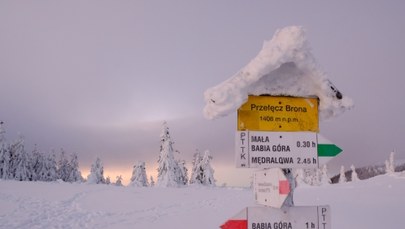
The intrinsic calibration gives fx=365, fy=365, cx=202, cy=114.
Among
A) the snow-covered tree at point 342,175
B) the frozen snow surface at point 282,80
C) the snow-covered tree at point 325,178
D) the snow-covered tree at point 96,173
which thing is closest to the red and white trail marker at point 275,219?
the frozen snow surface at point 282,80

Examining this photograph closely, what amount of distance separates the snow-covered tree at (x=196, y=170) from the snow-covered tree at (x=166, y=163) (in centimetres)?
878

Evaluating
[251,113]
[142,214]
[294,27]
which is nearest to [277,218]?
[251,113]

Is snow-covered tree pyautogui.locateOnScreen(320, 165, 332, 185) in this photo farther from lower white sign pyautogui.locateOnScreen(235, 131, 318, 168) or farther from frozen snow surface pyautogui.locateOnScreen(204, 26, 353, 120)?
lower white sign pyautogui.locateOnScreen(235, 131, 318, 168)

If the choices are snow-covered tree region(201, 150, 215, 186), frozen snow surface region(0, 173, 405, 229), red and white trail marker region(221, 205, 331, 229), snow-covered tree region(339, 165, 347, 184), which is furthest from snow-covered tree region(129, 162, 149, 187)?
snow-covered tree region(339, 165, 347, 184)

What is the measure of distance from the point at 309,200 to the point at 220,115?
1767 centimetres

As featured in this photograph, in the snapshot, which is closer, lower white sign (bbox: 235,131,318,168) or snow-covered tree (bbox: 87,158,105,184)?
lower white sign (bbox: 235,131,318,168)

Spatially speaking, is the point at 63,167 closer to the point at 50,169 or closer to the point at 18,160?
the point at 50,169

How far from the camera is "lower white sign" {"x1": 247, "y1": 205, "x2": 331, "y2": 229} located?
4453 millimetres

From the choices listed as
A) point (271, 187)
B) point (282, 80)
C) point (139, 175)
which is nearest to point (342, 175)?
point (139, 175)

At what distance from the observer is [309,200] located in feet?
67.5

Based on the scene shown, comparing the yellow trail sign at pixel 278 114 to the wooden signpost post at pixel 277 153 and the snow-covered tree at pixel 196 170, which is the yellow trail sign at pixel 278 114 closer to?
the wooden signpost post at pixel 277 153

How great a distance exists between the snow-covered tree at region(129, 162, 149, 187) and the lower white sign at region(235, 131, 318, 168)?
55810mm

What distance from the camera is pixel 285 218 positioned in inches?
177

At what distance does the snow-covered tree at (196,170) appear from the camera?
58.1 metres
